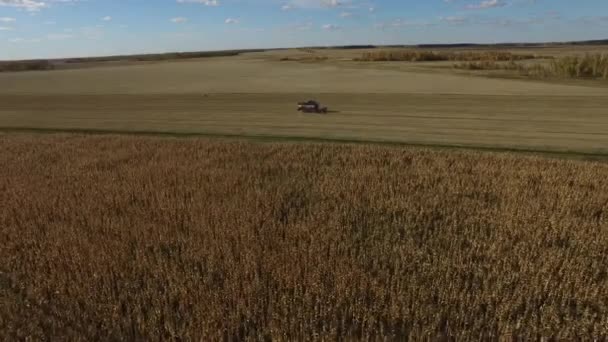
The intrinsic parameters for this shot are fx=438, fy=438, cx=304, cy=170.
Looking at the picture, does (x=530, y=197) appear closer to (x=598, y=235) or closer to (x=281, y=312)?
(x=598, y=235)

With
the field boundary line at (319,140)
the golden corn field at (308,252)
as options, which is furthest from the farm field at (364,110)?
the golden corn field at (308,252)

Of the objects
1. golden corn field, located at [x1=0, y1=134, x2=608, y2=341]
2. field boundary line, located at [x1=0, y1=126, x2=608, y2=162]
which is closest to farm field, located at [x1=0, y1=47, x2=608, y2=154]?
field boundary line, located at [x1=0, y1=126, x2=608, y2=162]

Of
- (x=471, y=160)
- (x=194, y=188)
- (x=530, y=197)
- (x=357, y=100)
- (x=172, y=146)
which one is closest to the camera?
(x=530, y=197)

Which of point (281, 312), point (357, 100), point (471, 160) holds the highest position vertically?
point (357, 100)

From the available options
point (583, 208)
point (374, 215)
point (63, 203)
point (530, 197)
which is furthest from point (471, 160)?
point (63, 203)

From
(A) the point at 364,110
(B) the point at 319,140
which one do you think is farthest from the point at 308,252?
(A) the point at 364,110

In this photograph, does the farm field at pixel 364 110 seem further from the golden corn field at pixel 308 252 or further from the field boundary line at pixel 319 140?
the golden corn field at pixel 308 252
